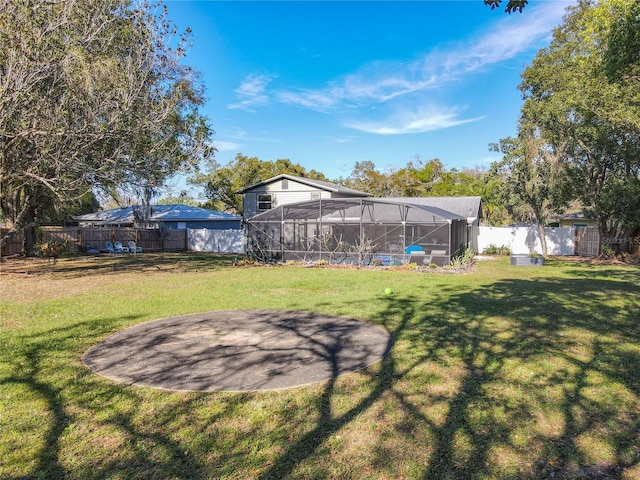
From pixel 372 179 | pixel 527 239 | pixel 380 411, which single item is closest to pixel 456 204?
pixel 527 239

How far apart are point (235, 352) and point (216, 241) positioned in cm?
2172

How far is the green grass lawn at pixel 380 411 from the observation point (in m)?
2.88

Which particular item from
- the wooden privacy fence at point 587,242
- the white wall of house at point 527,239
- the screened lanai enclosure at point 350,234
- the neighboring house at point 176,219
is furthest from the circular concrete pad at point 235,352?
the neighboring house at point 176,219

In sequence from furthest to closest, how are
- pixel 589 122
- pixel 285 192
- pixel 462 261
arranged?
pixel 285 192 < pixel 589 122 < pixel 462 261

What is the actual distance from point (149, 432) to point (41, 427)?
0.94m

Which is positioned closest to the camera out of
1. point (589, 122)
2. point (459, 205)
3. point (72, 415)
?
point (72, 415)

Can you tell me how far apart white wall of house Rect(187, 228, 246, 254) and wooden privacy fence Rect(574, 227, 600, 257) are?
62.3ft

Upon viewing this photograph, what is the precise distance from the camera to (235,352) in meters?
5.40

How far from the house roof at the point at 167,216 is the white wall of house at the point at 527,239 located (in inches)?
691

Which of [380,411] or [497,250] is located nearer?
[380,411]

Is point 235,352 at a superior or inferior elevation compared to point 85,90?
inferior

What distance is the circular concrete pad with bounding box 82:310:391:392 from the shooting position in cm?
450

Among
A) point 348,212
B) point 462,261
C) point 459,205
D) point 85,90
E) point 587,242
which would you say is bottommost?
point 462,261

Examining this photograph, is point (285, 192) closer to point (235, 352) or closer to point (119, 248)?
point (119, 248)
